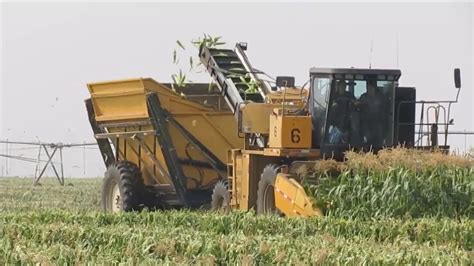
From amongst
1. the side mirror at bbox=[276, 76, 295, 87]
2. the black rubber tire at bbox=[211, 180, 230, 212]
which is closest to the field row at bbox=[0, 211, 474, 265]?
the black rubber tire at bbox=[211, 180, 230, 212]

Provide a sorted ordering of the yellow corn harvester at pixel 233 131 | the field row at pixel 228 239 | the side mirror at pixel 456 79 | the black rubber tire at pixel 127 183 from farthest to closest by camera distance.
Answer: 1. the black rubber tire at pixel 127 183
2. the yellow corn harvester at pixel 233 131
3. the side mirror at pixel 456 79
4. the field row at pixel 228 239

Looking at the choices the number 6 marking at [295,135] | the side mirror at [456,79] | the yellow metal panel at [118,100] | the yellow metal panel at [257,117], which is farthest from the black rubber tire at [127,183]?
the side mirror at [456,79]

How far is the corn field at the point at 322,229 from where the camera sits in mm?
8648

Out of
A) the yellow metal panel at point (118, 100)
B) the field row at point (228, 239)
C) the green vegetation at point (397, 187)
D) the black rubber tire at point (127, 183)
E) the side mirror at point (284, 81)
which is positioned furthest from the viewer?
the black rubber tire at point (127, 183)

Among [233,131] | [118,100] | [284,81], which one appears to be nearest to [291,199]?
[284,81]

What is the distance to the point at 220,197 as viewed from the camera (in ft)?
51.1

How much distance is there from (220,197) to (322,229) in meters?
4.53

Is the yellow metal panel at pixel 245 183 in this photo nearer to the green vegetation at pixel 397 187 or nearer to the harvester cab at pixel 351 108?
the harvester cab at pixel 351 108

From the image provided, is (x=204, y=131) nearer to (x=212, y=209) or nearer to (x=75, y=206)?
(x=212, y=209)

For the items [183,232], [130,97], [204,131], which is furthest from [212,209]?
[183,232]

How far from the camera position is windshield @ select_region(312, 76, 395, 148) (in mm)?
14000

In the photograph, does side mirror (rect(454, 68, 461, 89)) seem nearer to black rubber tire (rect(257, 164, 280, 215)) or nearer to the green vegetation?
the green vegetation

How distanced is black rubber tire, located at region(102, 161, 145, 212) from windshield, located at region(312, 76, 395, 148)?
4.00 m

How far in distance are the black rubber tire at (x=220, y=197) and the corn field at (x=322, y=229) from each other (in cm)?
211
